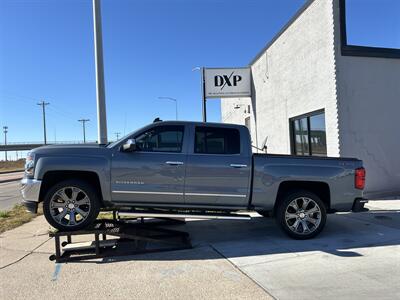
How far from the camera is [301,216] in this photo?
7199 mm

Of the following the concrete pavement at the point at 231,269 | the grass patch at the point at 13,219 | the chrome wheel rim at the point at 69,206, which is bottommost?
the concrete pavement at the point at 231,269

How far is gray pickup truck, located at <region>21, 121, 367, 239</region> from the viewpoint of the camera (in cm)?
664

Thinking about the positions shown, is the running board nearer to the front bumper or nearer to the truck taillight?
the front bumper

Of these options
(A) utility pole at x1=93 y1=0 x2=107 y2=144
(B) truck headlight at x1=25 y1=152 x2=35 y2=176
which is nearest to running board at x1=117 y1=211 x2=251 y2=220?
(B) truck headlight at x1=25 y1=152 x2=35 y2=176

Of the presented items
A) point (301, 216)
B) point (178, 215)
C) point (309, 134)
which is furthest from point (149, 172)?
point (309, 134)

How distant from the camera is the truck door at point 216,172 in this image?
22.6 feet

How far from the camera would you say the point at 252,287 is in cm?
488

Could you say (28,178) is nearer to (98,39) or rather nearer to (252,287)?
(252,287)

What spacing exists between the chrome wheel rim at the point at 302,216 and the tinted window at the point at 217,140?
1377 mm

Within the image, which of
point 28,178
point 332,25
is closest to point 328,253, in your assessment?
point 28,178

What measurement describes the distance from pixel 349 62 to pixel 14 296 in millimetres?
9883

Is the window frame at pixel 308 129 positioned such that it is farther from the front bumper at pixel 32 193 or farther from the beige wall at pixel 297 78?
the front bumper at pixel 32 193

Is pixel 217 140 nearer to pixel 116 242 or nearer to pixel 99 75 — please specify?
pixel 116 242

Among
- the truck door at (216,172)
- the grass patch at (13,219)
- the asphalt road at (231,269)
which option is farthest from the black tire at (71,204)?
the grass patch at (13,219)
